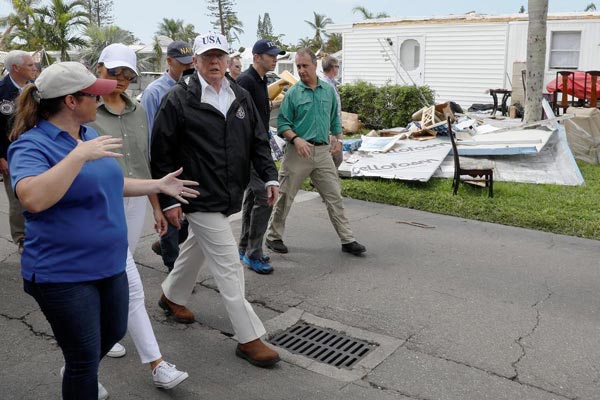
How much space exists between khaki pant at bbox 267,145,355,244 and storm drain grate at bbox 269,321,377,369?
171 centimetres

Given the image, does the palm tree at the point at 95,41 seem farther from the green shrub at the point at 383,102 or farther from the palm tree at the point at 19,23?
the green shrub at the point at 383,102

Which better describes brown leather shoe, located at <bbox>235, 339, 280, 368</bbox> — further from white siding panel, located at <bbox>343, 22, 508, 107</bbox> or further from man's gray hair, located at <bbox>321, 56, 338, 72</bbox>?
white siding panel, located at <bbox>343, 22, 508, 107</bbox>

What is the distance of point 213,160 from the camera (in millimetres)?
3887

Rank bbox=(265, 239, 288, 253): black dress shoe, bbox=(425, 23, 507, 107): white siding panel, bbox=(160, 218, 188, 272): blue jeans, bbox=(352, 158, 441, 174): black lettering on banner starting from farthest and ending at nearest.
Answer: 1. bbox=(425, 23, 507, 107): white siding panel
2. bbox=(352, 158, 441, 174): black lettering on banner
3. bbox=(265, 239, 288, 253): black dress shoe
4. bbox=(160, 218, 188, 272): blue jeans

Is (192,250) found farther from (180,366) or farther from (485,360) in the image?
(485,360)

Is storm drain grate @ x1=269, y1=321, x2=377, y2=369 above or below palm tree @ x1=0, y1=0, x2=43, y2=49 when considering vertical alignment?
below

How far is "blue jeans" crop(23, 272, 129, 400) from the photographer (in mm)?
2562

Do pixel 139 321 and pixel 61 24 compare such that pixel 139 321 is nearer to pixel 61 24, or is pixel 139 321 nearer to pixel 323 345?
pixel 323 345

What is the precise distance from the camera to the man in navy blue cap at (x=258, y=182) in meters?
5.52

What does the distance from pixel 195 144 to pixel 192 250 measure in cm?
81

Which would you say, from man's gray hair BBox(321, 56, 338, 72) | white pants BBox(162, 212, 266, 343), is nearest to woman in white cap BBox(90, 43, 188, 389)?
white pants BBox(162, 212, 266, 343)

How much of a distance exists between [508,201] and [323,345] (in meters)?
4.59

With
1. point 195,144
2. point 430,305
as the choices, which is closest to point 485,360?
point 430,305

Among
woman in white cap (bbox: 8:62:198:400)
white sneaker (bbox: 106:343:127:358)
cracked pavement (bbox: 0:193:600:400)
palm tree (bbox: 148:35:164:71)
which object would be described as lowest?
cracked pavement (bbox: 0:193:600:400)
